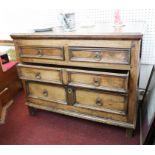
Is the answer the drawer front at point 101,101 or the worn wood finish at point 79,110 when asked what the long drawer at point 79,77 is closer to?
the drawer front at point 101,101

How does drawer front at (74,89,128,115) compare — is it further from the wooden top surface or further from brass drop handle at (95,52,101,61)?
the wooden top surface

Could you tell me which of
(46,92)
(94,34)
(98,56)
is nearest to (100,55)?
(98,56)

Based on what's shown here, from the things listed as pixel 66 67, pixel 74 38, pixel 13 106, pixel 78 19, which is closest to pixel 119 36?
pixel 74 38

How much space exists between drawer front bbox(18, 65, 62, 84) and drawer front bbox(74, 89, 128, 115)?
0.21 m

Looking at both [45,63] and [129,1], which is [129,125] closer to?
[45,63]

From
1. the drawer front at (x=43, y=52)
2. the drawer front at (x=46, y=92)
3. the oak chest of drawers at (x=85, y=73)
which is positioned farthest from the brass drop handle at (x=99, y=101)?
the drawer front at (x=43, y=52)

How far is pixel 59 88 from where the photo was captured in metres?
1.52

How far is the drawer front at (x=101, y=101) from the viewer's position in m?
1.33

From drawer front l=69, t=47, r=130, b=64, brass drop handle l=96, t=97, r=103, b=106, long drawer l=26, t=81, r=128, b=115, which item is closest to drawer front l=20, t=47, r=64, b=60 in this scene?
drawer front l=69, t=47, r=130, b=64

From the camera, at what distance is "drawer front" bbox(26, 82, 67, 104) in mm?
1541

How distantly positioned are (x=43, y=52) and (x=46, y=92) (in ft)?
1.25

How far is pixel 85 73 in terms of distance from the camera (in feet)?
4.39

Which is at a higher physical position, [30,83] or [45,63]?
[45,63]

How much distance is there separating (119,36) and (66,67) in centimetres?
51
